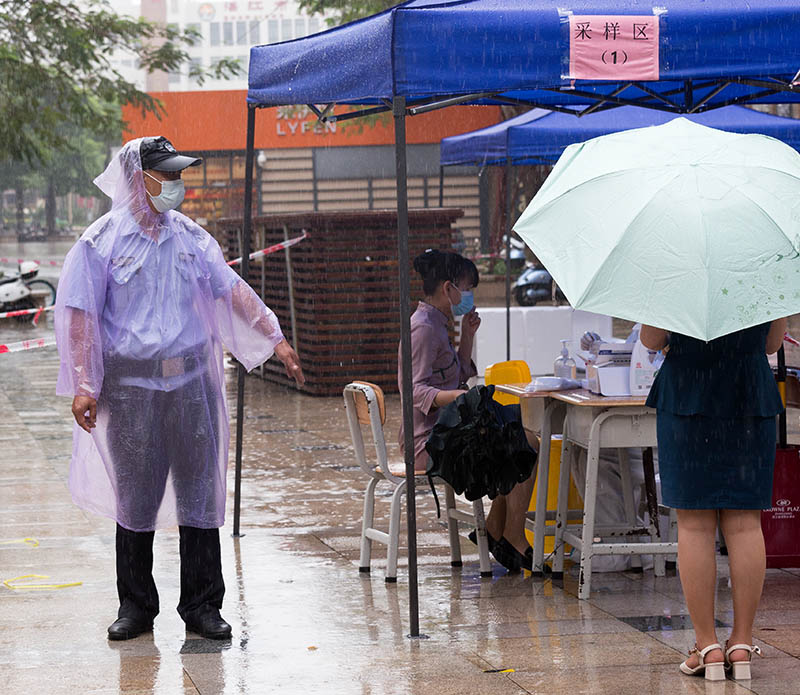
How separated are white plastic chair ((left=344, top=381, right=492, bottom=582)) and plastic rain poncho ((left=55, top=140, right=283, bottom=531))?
2.89 feet

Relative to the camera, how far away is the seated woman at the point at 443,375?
21.9 ft

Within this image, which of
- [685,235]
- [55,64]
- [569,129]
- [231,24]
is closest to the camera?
[685,235]

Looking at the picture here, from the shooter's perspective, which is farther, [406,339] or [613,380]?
[613,380]

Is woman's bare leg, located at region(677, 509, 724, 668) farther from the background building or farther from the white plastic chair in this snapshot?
the background building

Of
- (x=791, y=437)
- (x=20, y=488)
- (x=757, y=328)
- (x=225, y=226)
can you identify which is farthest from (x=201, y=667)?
(x=225, y=226)

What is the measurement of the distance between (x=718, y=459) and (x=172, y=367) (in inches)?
83.1

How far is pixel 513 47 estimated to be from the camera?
5.45 metres

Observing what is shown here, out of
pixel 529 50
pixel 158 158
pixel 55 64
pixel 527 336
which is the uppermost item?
pixel 55 64

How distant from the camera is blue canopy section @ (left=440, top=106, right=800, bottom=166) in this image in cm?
1025

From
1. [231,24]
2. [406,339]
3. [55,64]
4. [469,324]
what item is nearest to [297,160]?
[55,64]

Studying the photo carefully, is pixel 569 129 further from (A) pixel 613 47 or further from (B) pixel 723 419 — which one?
(B) pixel 723 419

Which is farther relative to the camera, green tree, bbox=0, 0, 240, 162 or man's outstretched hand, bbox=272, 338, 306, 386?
green tree, bbox=0, 0, 240, 162

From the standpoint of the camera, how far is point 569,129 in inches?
425

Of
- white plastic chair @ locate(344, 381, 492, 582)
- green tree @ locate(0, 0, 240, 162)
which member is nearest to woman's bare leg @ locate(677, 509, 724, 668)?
white plastic chair @ locate(344, 381, 492, 582)
